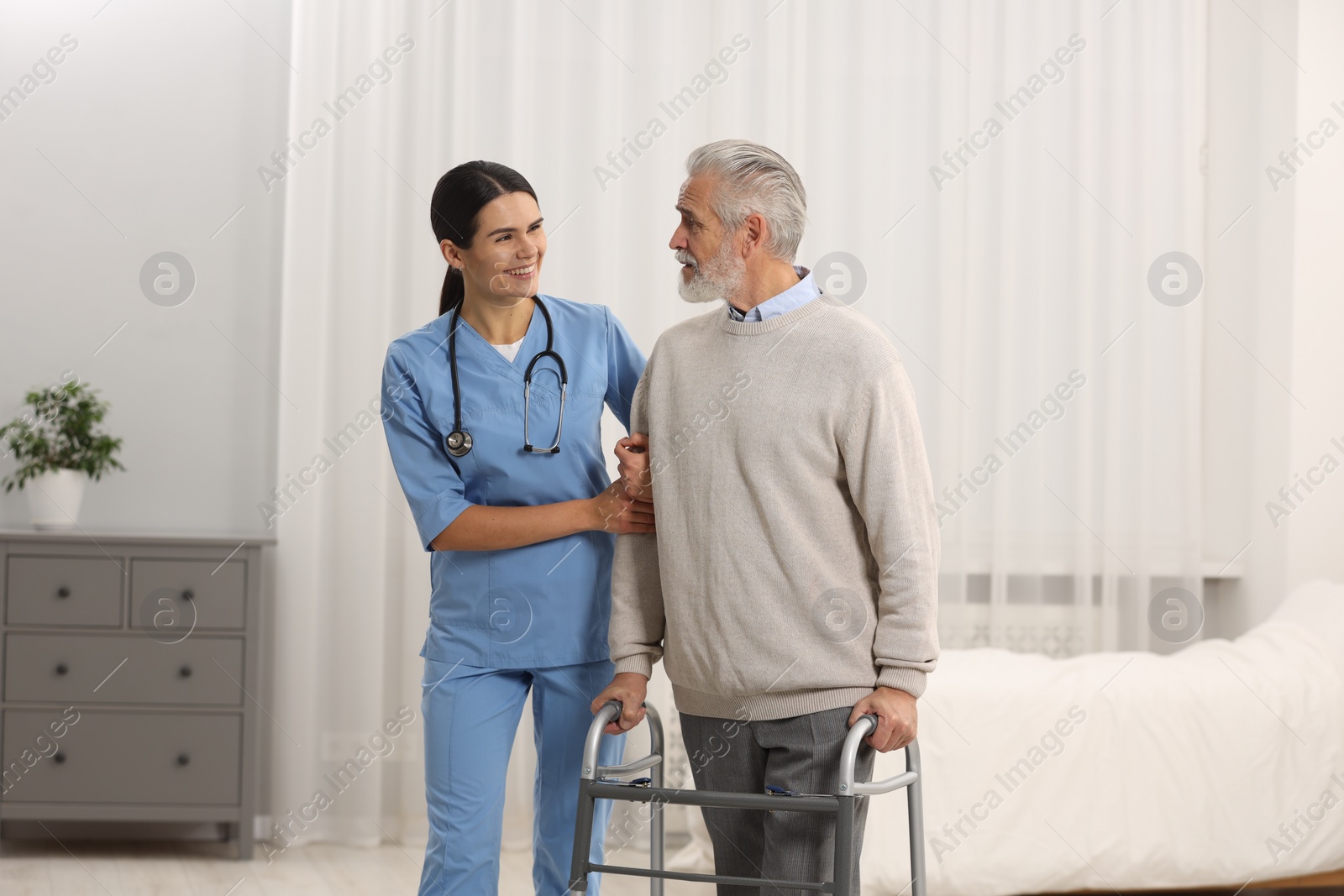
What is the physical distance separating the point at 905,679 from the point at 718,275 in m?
0.59

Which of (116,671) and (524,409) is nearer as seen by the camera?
(524,409)

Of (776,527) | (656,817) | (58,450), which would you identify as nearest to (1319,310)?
(776,527)

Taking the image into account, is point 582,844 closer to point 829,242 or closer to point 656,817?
point 656,817

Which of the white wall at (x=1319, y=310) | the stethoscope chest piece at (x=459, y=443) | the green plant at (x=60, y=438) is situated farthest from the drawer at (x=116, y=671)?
the white wall at (x=1319, y=310)

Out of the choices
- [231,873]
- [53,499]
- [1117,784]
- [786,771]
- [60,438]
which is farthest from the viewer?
[60,438]

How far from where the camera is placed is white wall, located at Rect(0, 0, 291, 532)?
364 centimetres

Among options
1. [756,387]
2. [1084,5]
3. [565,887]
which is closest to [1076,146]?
[1084,5]

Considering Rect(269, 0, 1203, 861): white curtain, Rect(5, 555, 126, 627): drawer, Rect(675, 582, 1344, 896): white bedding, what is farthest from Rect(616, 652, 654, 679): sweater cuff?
Rect(5, 555, 126, 627): drawer

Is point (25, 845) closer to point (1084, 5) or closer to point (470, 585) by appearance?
point (470, 585)

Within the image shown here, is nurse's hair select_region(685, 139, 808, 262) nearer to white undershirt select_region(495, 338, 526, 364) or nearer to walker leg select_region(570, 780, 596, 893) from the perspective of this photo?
white undershirt select_region(495, 338, 526, 364)

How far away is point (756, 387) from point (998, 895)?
1751mm

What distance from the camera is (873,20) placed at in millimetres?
3777

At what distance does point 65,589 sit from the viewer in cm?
Answer: 318

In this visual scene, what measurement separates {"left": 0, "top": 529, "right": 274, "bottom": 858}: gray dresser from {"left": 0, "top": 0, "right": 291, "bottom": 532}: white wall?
470mm
